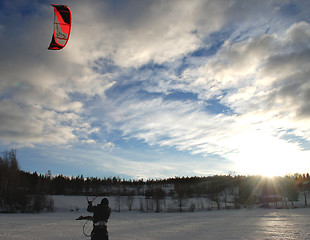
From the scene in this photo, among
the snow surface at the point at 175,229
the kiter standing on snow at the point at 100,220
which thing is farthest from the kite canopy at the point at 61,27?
the snow surface at the point at 175,229

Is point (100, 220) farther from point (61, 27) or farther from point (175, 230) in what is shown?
point (175, 230)

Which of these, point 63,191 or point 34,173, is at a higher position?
point 34,173

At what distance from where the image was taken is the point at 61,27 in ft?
43.4

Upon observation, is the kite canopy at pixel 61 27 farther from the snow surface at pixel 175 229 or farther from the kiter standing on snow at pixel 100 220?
the snow surface at pixel 175 229

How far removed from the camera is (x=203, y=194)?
13388 cm

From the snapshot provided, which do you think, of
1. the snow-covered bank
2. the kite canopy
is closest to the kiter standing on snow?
the kite canopy

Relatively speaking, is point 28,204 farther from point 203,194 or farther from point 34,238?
point 203,194

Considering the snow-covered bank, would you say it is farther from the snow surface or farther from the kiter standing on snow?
the kiter standing on snow

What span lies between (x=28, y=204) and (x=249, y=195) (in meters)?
82.9

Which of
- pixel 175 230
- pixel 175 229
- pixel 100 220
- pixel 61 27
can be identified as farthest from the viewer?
pixel 175 229

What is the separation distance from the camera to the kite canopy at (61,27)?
42.1ft

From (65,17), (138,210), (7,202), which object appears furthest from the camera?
(138,210)

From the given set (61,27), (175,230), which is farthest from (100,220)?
(175,230)

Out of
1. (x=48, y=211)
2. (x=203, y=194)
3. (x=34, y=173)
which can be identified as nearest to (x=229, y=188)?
(x=203, y=194)
